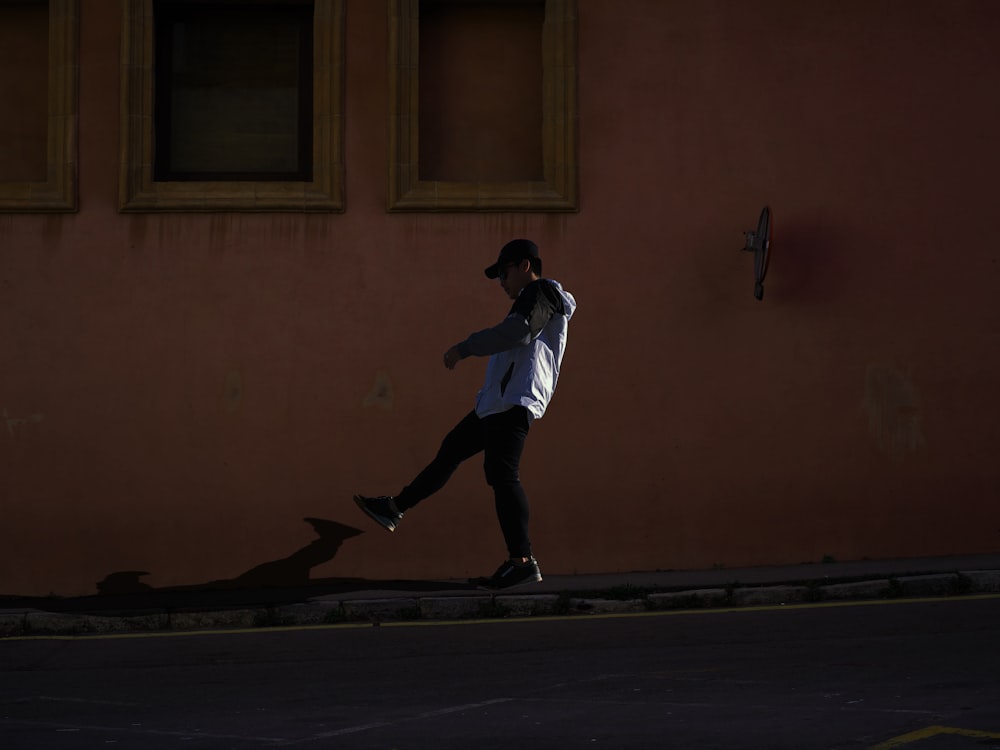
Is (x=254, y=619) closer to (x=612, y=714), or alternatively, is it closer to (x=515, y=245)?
(x=515, y=245)

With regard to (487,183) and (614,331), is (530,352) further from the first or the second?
(487,183)

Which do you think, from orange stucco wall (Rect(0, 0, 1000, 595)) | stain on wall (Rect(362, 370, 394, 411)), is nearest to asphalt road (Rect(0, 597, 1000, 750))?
orange stucco wall (Rect(0, 0, 1000, 595))

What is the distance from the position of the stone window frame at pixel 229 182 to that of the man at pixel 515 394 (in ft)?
10.6

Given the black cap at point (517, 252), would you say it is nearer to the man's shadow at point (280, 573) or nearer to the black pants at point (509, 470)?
the black pants at point (509, 470)

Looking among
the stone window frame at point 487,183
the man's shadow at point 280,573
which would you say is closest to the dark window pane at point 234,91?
the stone window frame at point 487,183

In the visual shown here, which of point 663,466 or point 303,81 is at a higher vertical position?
point 303,81

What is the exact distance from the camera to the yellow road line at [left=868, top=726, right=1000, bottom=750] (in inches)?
230

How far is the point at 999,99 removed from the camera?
12508mm

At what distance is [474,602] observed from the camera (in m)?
10.4

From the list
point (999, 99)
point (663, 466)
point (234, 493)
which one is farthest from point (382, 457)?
point (999, 99)

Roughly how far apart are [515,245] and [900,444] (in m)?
4.34

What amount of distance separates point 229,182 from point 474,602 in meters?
3.92

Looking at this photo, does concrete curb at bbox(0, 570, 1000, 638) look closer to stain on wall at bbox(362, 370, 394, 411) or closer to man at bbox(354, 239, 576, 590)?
man at bbox(354, 239, 576, 590)

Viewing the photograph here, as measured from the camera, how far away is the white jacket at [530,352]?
9078 mm
